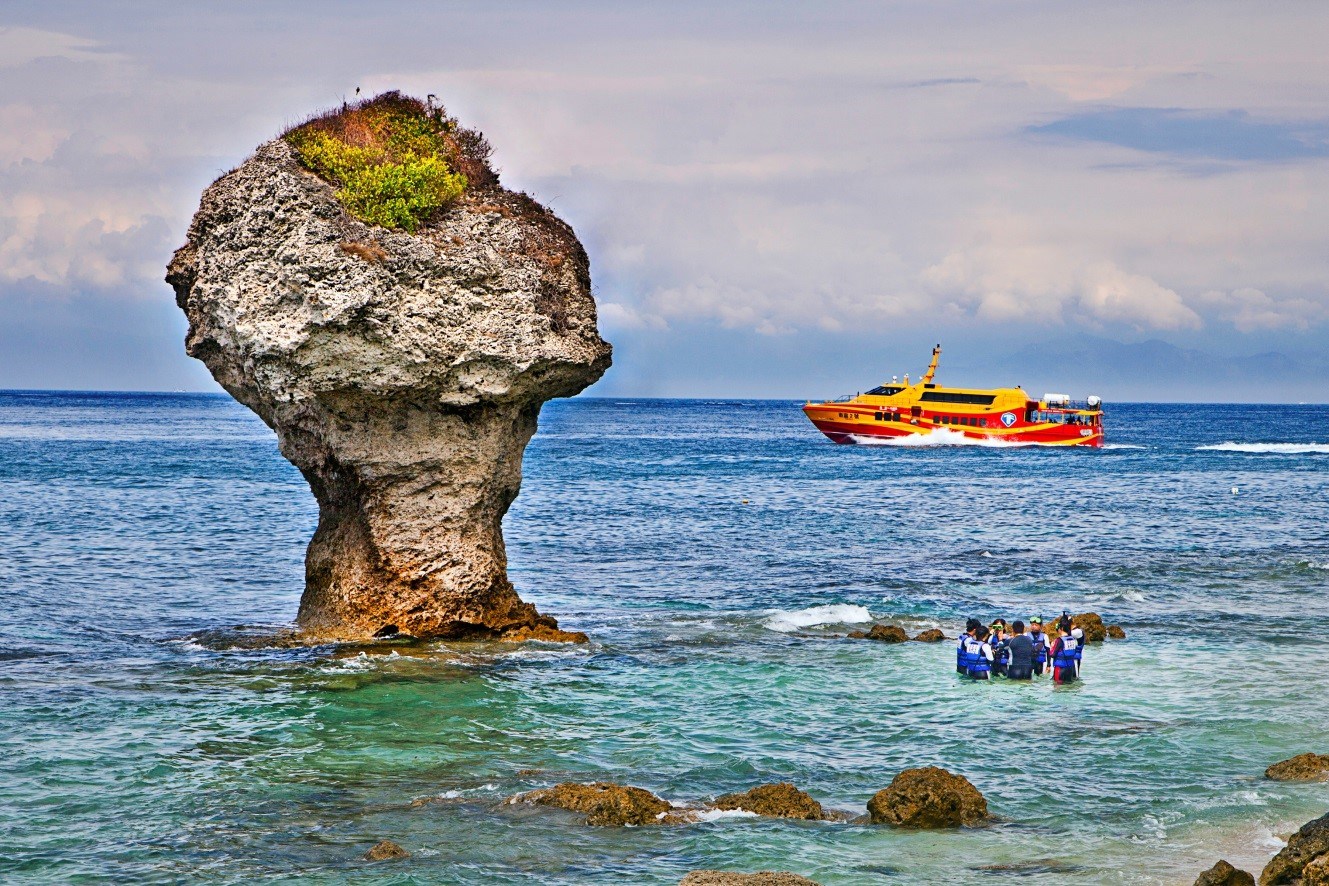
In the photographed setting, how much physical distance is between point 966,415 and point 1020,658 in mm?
85507

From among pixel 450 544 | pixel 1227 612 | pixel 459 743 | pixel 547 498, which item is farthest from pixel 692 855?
pixel 547 498

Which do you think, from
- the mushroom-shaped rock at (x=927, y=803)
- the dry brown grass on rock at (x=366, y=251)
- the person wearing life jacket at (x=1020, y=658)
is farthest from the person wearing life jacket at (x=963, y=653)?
the dry brown grass on rock at (x=366, y=251)

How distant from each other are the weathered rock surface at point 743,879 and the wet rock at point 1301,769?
7635 millimetres

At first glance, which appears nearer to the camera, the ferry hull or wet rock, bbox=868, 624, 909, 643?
wet rock, bbox=868, 624, 909, 643

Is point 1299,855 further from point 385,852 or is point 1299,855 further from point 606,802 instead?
point 385,852

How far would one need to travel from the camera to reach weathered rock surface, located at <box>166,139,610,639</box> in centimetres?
2069

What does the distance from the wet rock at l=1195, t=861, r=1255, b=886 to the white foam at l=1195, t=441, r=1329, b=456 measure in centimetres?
9959

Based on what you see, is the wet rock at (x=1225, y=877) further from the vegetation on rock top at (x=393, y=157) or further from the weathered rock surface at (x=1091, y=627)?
the vegetation on rock top at (x=393, y=157)

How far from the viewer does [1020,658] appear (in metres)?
21.6

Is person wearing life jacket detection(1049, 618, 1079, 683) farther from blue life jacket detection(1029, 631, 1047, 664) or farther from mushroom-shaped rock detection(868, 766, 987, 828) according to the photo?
mushroom-shaped rock detection(868, 766, 987, 828)

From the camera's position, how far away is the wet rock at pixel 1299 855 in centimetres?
1127

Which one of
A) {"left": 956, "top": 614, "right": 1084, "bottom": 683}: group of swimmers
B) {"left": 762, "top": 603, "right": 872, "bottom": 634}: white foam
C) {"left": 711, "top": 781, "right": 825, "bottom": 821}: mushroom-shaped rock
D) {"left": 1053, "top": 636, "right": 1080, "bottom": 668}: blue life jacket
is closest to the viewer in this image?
{"left": 711, "top": 781, "right": 825, "bottom": 821}: mushroom-shaped rock

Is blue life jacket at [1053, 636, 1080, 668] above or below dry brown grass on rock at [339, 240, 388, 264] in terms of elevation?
below

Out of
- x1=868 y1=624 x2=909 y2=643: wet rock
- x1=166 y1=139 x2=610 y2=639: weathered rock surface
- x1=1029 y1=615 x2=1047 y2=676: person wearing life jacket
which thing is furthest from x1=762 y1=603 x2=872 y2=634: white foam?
x1=1029 y1=615 x2=1047 y2=676: person wearing life jacket
